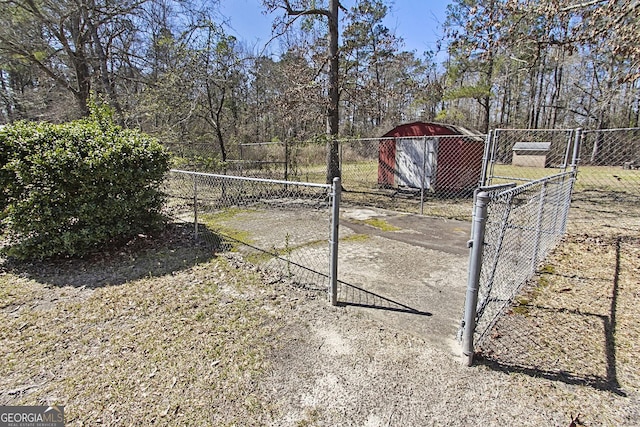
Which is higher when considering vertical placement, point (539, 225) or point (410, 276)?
point (539, 225)

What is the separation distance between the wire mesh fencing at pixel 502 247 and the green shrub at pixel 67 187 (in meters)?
4.41

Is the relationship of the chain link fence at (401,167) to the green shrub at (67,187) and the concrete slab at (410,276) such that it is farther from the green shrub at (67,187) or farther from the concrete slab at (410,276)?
the green shrub at (67,187)

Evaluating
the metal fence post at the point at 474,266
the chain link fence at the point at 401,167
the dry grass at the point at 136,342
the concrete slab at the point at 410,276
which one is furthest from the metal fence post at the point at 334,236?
the chain link fence at the point at 401,167

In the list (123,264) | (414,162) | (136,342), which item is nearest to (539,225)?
(136,342)

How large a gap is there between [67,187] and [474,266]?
470cm

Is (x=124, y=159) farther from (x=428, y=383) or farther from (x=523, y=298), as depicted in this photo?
(x=523, y=298)

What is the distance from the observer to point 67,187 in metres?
4.07

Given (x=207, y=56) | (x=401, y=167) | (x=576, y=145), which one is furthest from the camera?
(x=401, y=167)

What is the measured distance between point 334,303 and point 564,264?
10.2 ft

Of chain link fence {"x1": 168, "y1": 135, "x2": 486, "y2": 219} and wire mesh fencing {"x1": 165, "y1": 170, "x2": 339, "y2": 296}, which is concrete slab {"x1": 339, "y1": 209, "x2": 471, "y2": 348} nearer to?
wire mesh fencing {"x1": 165, "y1": 170, "x2": 339, "y2": 296}

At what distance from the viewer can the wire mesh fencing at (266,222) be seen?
155 inches

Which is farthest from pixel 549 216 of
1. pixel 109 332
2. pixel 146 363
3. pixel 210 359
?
pixel 109 332

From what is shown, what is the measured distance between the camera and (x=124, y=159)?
442 centimetres

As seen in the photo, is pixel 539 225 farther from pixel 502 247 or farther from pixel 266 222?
pixel 266 222
